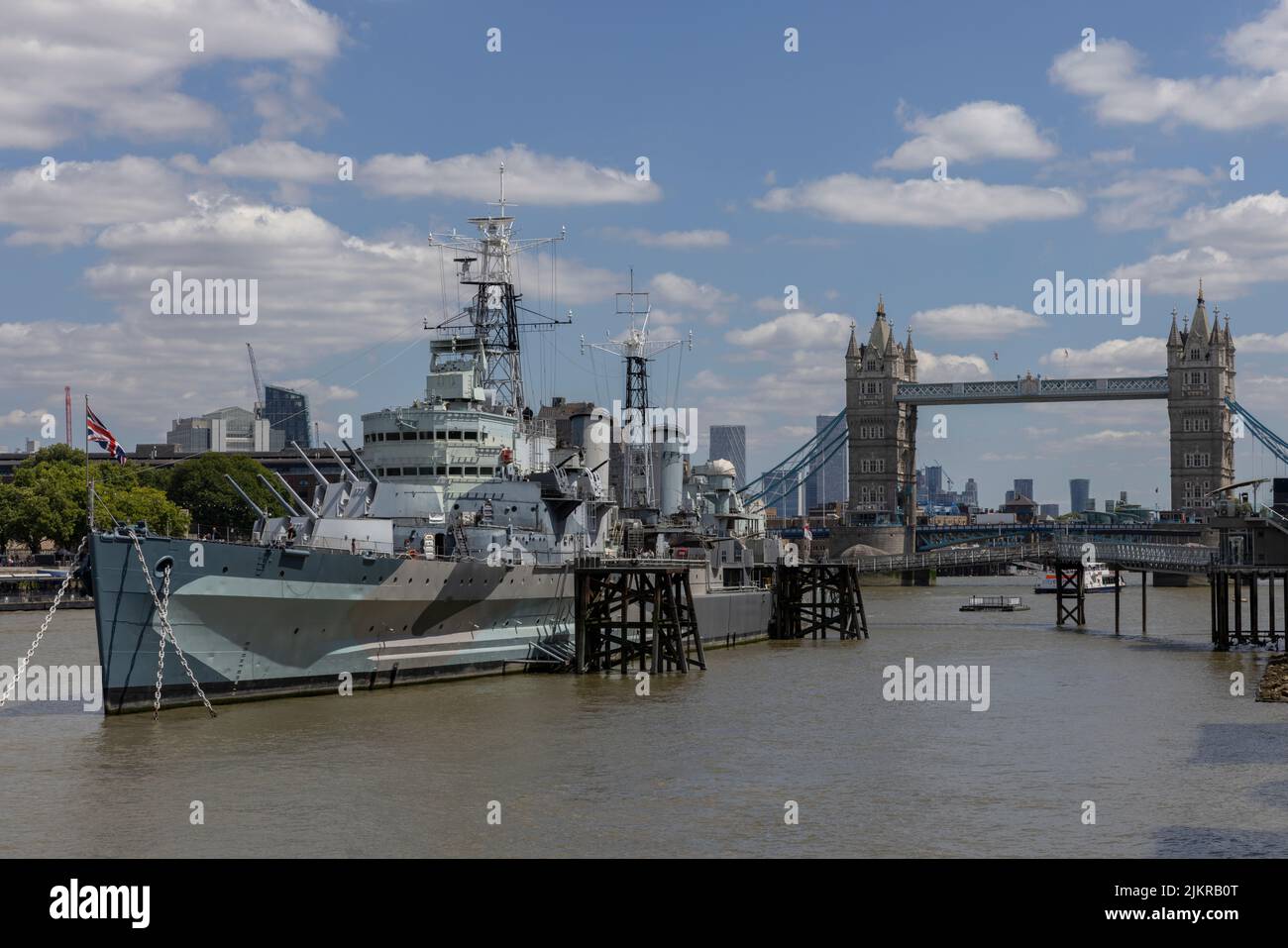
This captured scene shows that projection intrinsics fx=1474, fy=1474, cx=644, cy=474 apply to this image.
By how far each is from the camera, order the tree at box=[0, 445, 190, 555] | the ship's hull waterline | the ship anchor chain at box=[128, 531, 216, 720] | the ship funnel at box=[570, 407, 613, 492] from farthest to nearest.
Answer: the tree at box=[0, 445, 190, 555] < the ship funnel at box=[570, 407, 613, 492] < the ship's hull waterline < the ship anchor chain at box=[128, 531, 216, 720]

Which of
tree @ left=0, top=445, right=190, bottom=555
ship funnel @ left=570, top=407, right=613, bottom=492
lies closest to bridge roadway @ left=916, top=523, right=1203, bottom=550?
tree @ left=0, top=445, right=190, bottom=555

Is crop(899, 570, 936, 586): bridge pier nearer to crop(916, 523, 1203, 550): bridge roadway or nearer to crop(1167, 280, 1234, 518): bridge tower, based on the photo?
crop(916, 523, 1203, 550): bridge roadway

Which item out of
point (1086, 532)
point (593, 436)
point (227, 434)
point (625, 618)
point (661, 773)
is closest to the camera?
point (661, 773)

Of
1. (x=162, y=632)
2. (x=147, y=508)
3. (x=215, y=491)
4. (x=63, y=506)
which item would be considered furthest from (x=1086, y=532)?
(x=162, y=632)

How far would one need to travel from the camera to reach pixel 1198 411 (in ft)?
577

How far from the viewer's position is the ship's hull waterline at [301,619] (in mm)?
30828

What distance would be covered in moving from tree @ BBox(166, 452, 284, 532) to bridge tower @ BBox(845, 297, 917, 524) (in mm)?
101749

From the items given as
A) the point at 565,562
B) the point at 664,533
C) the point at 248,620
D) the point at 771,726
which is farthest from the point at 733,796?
the point at 664,533

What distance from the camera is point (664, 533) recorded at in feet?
201

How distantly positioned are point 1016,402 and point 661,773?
6028 inches

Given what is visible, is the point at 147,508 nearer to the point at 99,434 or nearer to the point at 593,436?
the point at 593,436

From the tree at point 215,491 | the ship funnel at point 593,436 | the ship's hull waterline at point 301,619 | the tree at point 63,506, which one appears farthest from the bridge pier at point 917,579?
the ship's hull waterline at point 301,619

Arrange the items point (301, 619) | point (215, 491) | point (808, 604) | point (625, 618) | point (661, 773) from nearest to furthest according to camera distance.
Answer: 1. point (661, 773)
2. point (301, 619)
3. point (625, 618)
4. point (808, 604)
5. point (215, 491)

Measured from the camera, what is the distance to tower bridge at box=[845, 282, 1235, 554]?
17112 cm
